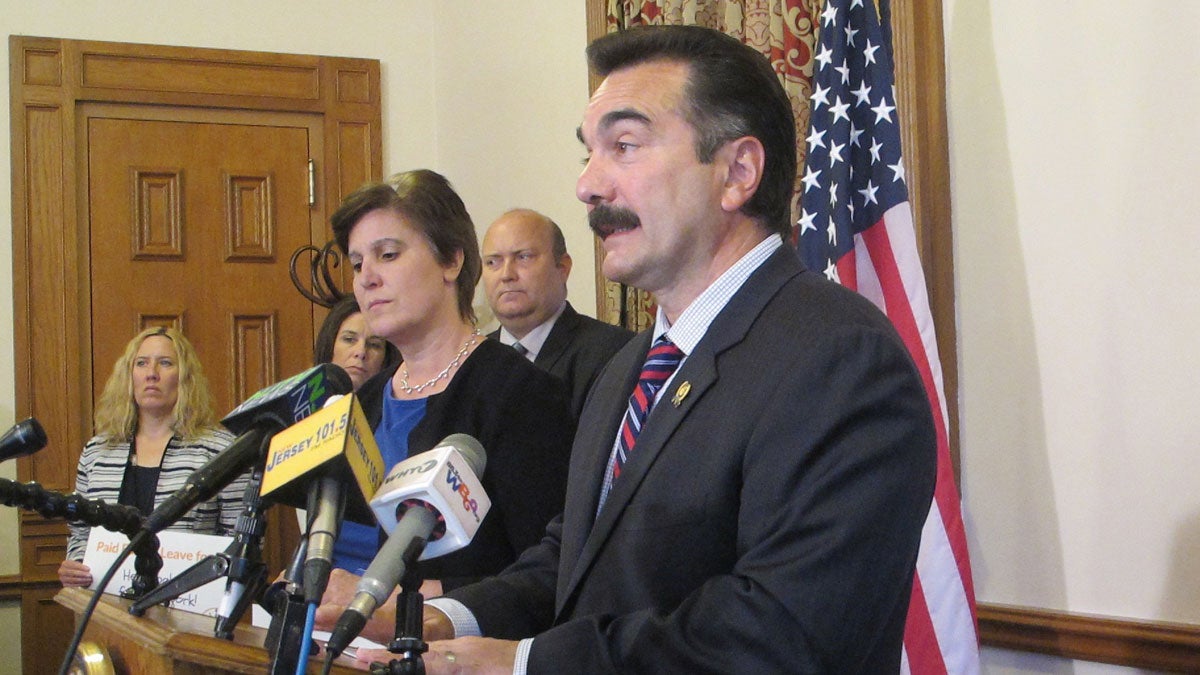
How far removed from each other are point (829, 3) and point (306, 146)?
3609 mm

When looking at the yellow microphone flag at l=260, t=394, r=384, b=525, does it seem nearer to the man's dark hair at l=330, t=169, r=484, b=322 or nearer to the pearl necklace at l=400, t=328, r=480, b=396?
the pearl necklace at l=400, t=328, r=480, b=396

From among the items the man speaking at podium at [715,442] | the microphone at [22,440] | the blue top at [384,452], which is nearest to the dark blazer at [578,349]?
the blue top at [384,452]

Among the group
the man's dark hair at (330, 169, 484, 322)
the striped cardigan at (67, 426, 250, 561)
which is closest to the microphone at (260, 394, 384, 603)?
the man's dark hair at (330, 169, 484, 322)

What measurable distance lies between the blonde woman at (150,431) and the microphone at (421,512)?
336 centimetres

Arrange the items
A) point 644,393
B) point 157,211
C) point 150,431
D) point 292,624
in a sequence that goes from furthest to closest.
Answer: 1. point 157,211
2. point 150,431
3. point 644,393
4. point 292,624

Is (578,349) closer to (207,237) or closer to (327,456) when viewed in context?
(207,237)

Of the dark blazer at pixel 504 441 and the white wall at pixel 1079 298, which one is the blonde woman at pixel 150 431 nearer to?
the dark blazer at pixel 504 441

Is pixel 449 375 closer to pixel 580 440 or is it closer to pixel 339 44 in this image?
pixel 580 440

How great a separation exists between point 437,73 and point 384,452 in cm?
408

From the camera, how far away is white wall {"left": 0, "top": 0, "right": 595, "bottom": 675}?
16.7 ft

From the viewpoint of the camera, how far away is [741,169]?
1.83m

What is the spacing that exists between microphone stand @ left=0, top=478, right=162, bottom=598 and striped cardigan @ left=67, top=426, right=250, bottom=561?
103 inches

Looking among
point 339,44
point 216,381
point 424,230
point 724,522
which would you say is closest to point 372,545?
point 424,230

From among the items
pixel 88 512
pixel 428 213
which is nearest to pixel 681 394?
pixel 88 512
